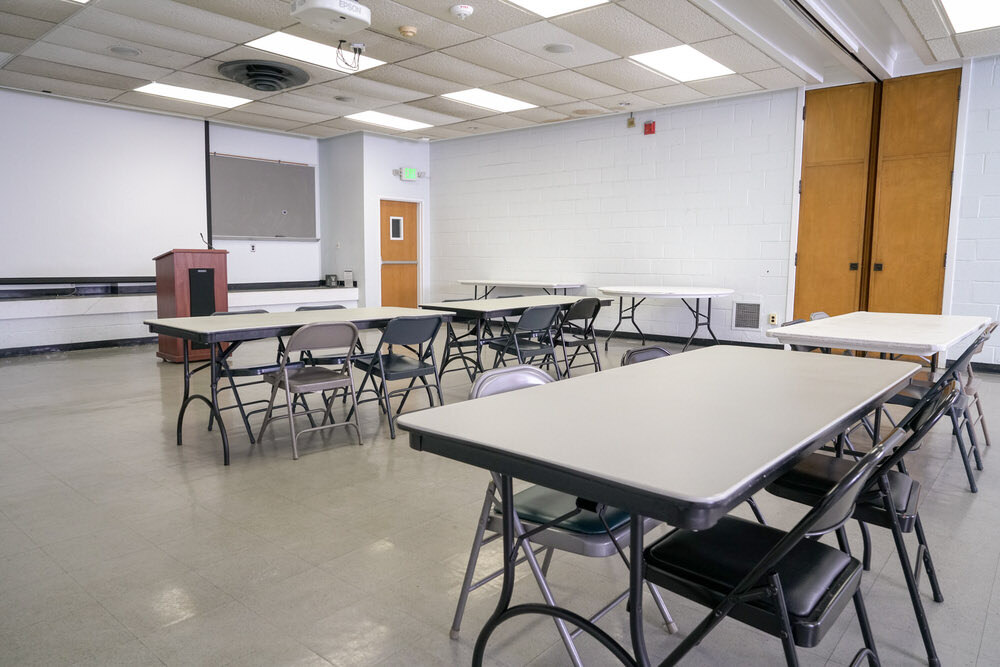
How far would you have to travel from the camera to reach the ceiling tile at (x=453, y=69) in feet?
18.1

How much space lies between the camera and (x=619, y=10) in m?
4.44

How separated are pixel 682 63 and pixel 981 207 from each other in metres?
2.98

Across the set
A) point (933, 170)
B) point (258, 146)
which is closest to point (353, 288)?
point (258, 146)

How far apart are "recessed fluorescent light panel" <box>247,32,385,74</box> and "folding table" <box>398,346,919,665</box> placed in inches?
172

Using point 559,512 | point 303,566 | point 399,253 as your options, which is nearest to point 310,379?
point 303,566

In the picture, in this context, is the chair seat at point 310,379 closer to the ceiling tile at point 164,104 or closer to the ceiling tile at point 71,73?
the ceiling tile at point 71,73

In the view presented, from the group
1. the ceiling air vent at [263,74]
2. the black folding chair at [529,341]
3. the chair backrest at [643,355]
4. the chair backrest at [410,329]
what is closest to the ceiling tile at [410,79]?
the ceiling air vent at [263,74]

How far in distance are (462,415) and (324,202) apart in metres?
8.70

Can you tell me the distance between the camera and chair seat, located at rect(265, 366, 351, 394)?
11.4ft

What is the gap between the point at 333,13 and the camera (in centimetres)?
357

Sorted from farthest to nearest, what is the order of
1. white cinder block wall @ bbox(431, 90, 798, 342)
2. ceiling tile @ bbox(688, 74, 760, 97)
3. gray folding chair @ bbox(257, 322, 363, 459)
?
white cinder block wall @ bbox(431, 90, 798, 342), ceiling tile @ bbox(688, 74, 760, 97), gray folding chair @ bbox(257, 322, 363, 459)

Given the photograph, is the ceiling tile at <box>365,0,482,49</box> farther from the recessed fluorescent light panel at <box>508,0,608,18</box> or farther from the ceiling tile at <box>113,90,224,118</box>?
the ceiling tile at <box>113,90,224,118</box>

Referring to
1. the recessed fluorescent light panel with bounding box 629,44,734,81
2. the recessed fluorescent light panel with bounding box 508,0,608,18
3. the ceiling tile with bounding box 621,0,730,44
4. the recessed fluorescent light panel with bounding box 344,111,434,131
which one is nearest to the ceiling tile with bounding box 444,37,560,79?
the recessed fluorescent light panel with bounding box 508,0,608,18

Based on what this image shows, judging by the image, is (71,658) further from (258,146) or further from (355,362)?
(258,146)
